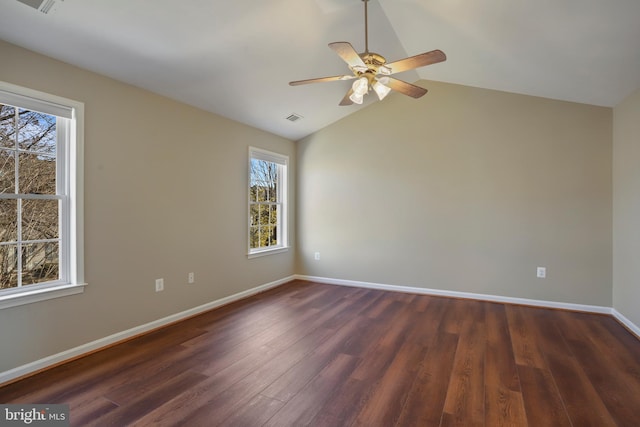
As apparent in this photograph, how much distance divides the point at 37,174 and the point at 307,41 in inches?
99.6

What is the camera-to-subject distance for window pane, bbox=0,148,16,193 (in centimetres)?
224

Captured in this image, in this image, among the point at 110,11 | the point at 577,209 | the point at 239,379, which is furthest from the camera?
the point at 577,209

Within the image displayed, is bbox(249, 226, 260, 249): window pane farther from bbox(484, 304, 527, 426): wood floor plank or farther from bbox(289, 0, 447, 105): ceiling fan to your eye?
bbox(484, 304, 527, 426): wood floor plank

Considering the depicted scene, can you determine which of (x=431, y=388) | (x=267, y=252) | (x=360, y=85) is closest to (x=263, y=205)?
(x=267, y=252)

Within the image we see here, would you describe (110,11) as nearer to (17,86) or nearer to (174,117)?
(17,86)

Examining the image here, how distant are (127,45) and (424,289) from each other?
14.4 feet

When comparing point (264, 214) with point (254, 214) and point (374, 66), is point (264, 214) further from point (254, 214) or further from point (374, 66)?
point (374, 66)

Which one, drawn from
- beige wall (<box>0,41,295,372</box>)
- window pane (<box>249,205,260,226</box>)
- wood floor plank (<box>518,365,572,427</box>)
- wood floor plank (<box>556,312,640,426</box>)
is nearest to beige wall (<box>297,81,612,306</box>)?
wood floor plank (<box>556,312,640,426</box>)

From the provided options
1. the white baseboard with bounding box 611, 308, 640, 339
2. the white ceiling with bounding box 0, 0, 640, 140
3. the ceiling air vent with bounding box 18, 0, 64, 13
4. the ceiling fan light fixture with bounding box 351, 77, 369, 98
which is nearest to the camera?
the ceiling air vent with bounding box 18, 0, 64, 13

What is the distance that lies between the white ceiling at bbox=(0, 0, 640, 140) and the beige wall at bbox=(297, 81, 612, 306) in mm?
457

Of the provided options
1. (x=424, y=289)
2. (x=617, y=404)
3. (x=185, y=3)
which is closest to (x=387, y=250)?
(x=424, y=289)

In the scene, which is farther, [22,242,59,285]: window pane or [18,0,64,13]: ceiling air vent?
[22,242,59,285]: window pane

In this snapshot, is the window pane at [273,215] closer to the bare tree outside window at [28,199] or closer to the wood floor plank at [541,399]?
the bare tree outside window at [28,199]

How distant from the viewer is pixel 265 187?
4.82 metres
